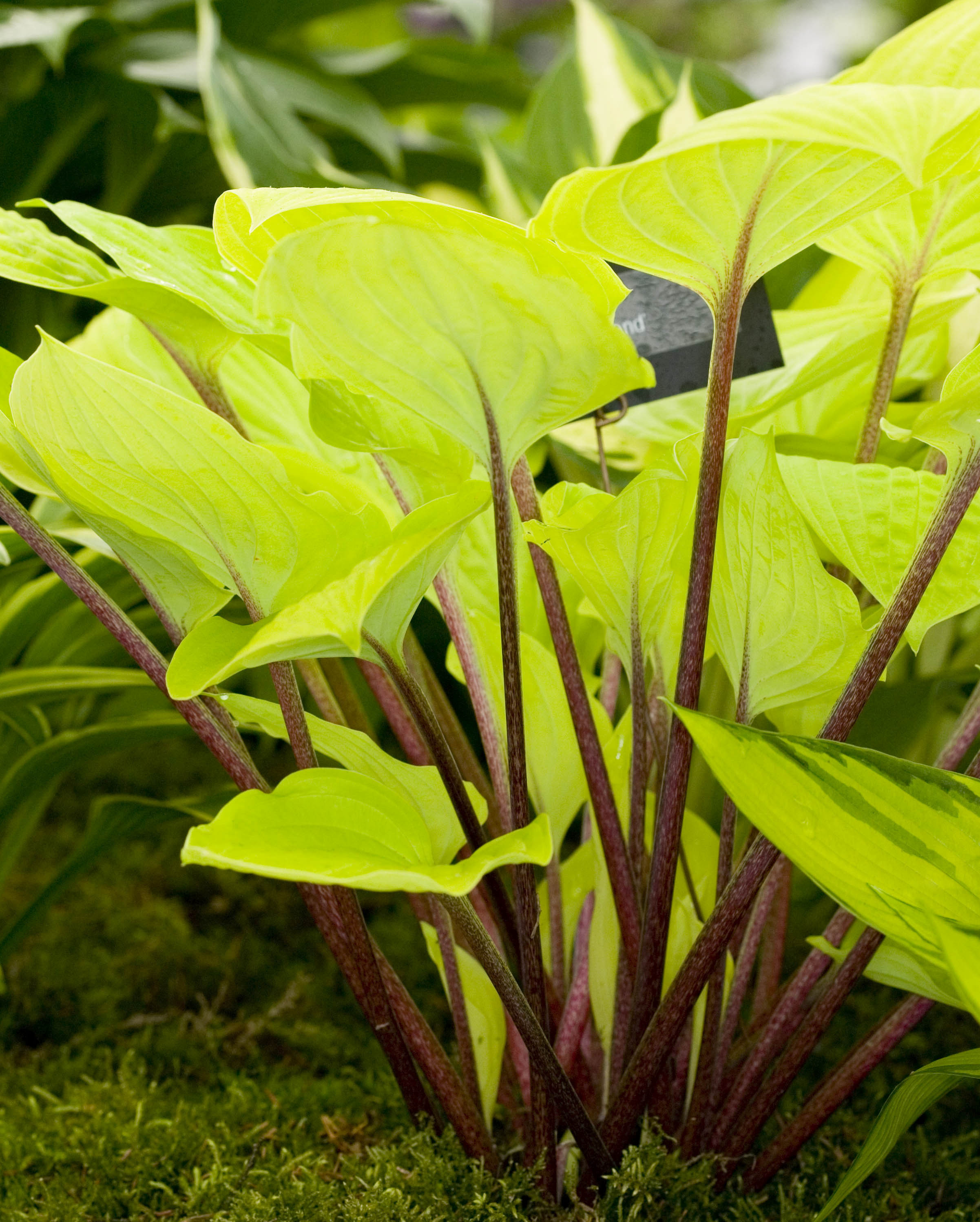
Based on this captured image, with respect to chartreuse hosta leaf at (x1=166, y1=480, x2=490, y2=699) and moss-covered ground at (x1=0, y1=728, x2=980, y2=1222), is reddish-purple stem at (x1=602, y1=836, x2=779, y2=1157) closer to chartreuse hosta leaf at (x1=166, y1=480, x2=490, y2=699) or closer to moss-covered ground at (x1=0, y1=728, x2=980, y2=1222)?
moss-covered ground at (x1=0, y1=728, x2=980, y2=1222)

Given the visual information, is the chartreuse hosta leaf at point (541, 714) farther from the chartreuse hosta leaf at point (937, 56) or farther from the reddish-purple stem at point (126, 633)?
the chartreuse hosta leaf at point (937, 56)

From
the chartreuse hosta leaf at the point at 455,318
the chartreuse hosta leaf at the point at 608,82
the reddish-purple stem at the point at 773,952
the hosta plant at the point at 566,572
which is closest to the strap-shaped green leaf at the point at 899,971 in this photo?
the hosta plant at the point at 566,572

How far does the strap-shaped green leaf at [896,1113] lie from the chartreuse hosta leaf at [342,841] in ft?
0.46

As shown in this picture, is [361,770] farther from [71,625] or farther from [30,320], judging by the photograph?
[30,320]

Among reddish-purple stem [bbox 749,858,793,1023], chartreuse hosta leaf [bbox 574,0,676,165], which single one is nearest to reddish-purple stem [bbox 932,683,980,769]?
reddish-purple stem [bbox 749,858,793,1023]

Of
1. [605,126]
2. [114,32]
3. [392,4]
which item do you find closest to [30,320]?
[114,32]

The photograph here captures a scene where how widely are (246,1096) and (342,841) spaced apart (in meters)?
0.27

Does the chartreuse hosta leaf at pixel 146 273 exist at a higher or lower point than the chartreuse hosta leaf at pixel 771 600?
higher

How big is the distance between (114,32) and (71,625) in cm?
73

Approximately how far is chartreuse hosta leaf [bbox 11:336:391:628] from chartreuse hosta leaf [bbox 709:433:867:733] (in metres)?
0.12

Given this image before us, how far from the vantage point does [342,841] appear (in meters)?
0.30

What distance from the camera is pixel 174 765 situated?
0.93m

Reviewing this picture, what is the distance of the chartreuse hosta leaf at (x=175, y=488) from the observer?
0.96 ft

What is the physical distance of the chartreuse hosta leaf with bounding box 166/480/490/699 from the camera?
0.88 ft
